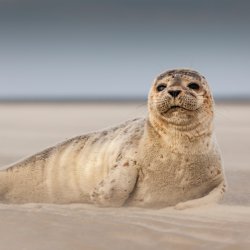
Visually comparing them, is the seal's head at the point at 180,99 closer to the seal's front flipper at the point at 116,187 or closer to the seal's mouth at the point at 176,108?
the seal's mouth at the point at 176,108

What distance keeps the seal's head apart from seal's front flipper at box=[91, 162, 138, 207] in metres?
0.44

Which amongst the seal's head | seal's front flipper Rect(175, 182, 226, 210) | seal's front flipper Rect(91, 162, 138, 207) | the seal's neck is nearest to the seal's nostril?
the seal's head

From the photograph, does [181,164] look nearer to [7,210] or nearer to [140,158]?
[140,158]

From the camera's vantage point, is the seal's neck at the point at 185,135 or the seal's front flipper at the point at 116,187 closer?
the seal's front flipper at the point at 116,187

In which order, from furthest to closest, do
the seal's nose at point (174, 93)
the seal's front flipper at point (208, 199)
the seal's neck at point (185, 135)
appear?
the seal's neck at point (185, 135) → the seal's nose at point (174, 93) → the seal's front flipper at point (208, 199)

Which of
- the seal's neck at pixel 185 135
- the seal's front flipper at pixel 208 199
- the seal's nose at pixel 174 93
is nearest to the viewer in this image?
the seal's front flipper at pixel 208 199

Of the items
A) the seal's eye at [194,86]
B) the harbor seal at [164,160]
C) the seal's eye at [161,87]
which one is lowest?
the harbor seal at [164,160]

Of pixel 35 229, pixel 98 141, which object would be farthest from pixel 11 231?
pixel 98 141

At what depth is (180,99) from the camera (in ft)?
14.2

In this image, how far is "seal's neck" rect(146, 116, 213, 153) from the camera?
4.53 metres

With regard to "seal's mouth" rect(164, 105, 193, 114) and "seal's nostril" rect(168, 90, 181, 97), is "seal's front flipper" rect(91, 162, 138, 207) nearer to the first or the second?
"seal's mouth" rect(164, 105, 193, 114)

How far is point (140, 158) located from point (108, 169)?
0.30m

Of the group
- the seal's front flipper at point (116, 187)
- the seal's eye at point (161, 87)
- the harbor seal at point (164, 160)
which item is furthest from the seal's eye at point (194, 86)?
the seal's front flipper at point (116, 187)

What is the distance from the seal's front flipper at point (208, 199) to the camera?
421 centimetres
